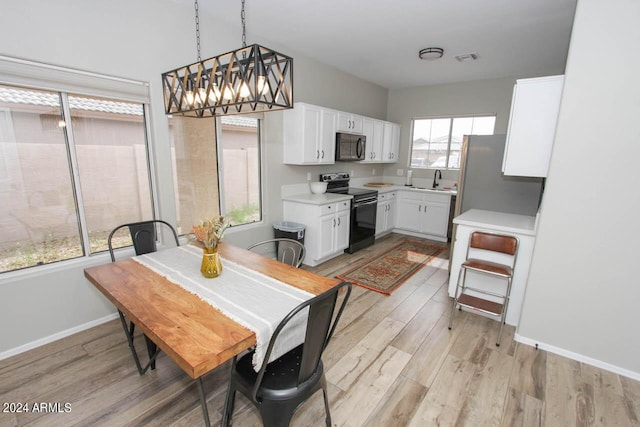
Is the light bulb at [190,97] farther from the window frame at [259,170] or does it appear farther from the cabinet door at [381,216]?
the cabinet door at [381,216]

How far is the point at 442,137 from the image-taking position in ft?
18.0

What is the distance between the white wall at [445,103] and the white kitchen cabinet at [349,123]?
59.2 inches

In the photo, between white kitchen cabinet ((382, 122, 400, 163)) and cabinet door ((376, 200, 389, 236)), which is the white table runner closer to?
cabinet door ((376, 200, 389, 236))

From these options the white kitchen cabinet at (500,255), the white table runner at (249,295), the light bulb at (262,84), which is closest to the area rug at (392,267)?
the white kitchen cabinet at (500,255)

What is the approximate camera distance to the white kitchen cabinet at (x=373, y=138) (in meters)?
4.93

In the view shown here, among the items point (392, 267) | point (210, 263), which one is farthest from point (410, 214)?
point (210, 263)

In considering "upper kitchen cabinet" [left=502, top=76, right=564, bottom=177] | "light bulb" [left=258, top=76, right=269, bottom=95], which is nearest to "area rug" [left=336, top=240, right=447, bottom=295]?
"upper kitchen cabinet" [left=502, top=76, right=564, bottom=177]

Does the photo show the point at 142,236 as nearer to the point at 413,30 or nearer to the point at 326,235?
the point at 326,235

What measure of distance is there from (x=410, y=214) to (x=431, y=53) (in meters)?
2.66

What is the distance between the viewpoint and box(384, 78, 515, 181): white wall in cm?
481

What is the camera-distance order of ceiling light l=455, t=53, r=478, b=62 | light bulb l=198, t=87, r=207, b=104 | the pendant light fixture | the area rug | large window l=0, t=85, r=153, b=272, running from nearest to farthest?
the pendant light fixture, light bulb l=198, t=87, r=207, b=104, large window l=0, t=85, r=153, b=272, the area rug, ceiling light l=455, t=53, r=478, b=62

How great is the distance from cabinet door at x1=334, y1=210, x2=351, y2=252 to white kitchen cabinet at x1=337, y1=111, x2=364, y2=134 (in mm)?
1252

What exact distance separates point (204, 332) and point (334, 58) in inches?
151

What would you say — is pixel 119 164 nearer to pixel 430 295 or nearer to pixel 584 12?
pixel 430 295
